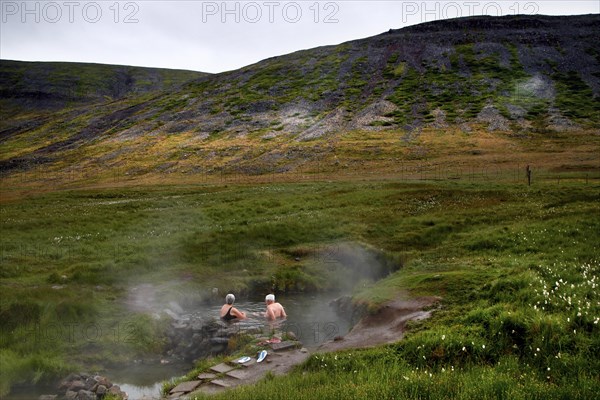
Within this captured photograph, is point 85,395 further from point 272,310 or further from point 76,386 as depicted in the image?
point 272,310

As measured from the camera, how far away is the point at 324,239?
113 feet

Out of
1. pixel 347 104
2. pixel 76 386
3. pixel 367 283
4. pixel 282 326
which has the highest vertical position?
pixel 347 104

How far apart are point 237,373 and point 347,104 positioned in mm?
126192

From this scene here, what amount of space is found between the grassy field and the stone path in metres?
1.39

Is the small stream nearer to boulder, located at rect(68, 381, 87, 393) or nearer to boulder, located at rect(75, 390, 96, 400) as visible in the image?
boulder, located at rect(75, 390, 96, 400)

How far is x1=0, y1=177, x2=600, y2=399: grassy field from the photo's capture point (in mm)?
12031

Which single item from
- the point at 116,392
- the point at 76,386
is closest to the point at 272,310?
the point at 116,392

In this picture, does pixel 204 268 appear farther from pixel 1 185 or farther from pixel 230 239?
pixel 1 185

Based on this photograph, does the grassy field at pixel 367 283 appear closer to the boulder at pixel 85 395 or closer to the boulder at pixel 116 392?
the boulder at pixel 85 395

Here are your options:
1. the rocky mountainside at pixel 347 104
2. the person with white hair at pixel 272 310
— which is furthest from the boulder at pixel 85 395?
the rocky mountainside at pixel 347 104

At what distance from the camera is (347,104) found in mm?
136250

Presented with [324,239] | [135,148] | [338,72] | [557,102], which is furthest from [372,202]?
[338,72]

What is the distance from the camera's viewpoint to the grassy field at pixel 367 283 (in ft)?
39.5

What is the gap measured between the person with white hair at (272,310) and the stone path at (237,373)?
545cm
